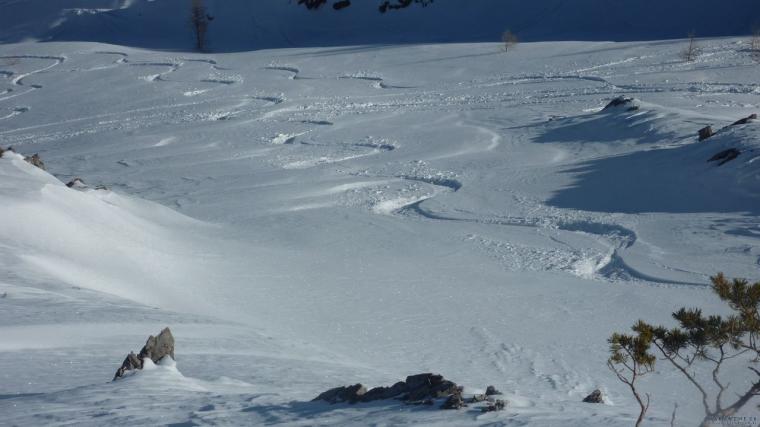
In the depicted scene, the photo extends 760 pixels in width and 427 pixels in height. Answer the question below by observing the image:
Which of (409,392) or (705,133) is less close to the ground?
(705,133)

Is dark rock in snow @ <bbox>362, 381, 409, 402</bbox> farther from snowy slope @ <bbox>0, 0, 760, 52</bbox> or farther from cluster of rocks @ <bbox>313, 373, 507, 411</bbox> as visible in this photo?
snowy slope @ <bbox>0, 0, 760, 52</bbox>

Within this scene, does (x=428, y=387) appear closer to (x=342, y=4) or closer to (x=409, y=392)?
(x=409, y=392)

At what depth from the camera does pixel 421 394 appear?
4.71m

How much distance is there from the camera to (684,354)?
7.30m

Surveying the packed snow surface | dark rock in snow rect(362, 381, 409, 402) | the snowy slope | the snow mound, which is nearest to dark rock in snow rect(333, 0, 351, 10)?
the snowy slope

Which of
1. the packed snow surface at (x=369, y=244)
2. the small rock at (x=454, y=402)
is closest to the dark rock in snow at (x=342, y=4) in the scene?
the packed snow surface at (x=369, y=244)

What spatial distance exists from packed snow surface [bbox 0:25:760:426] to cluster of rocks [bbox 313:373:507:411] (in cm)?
10

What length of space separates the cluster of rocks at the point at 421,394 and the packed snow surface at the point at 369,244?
0.34ft

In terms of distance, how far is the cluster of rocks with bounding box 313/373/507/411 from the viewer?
14.9 ft

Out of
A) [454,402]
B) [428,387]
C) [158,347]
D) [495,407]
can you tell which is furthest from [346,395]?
[158,347]

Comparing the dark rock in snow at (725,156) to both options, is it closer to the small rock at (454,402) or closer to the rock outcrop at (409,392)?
the rock outcrop at (409,392)

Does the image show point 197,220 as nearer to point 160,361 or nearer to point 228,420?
point 160,361

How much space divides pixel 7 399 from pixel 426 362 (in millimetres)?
3414

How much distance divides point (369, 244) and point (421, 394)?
7.12m
